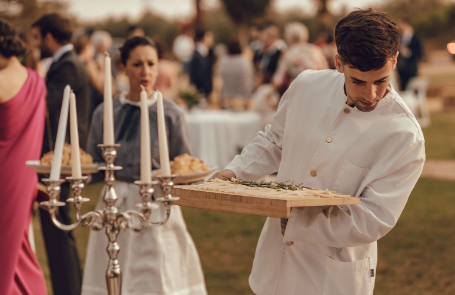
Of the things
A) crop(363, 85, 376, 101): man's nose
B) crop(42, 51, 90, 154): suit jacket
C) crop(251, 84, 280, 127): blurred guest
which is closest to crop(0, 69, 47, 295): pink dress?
crop(42, 51, 90, 154): suit jacket

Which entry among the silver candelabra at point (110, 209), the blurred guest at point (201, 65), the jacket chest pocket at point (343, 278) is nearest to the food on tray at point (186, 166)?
the jacket chest pocket at point (343, 278)

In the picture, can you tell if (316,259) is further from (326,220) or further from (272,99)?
(272,99)

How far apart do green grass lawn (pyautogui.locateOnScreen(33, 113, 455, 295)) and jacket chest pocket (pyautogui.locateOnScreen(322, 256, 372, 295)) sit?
2.75 meters

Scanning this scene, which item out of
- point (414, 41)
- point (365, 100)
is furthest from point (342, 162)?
point (414, 41)

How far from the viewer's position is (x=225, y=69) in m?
11.6

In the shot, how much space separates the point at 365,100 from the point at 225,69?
9.29 metres

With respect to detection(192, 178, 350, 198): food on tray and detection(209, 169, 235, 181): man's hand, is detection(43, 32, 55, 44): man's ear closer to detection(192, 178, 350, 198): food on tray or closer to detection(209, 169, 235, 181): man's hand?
detection(209, 169, 235, 181): man's hand

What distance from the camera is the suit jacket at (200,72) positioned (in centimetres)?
1370

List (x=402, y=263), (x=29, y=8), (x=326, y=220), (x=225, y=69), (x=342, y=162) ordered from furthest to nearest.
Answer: (x=29, y=8) → (x=225, y=69) → (x=402, y=263) → (x=342, y=162) → (x=326, y=220)

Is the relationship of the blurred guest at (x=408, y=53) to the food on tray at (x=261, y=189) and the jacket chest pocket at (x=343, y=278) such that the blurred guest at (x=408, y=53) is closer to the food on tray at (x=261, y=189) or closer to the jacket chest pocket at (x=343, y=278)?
the jacket chest pocket at (x=343, y=278)

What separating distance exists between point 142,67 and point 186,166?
2.51 ft

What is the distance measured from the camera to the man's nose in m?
2.37

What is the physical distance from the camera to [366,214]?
2363 mm

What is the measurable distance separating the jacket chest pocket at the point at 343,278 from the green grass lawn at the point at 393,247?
275 centimetres
